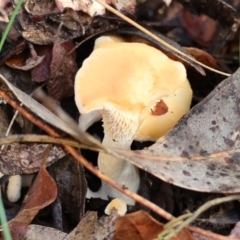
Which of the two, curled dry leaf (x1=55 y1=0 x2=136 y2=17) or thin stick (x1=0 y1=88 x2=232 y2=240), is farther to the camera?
curled dry leaf (x1=55 y1=0 x2=136 y2=17)

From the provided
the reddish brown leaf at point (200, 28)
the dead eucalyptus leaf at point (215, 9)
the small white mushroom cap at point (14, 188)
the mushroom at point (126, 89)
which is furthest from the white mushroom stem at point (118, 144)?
the reddish brown leaf at point (200, 28)

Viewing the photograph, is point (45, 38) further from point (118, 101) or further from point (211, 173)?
point (211, 173)

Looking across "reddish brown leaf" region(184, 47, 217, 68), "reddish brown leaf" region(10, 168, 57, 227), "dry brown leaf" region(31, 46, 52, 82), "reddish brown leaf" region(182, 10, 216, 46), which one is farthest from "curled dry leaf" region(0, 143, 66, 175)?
"reddish brown leaf" region(182, 10, 216, 46)

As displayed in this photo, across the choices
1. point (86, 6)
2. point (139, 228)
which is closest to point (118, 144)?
point (139, 228)

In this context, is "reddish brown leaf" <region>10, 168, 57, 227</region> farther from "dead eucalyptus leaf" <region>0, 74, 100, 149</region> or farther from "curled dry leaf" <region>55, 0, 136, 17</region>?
"curled dry leaf" <region>55, 0, 136, 17</region>

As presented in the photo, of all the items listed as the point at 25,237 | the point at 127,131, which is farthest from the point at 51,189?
the point at 127,131

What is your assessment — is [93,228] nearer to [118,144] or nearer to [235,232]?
[118,144]

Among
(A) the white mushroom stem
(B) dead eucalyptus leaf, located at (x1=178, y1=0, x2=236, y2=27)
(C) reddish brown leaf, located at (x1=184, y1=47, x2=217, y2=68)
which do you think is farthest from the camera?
(B) dead eucalyptus leaf, located at (x1=178, y1=0, x2=236, y2=27)

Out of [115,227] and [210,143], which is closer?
[115,227]
